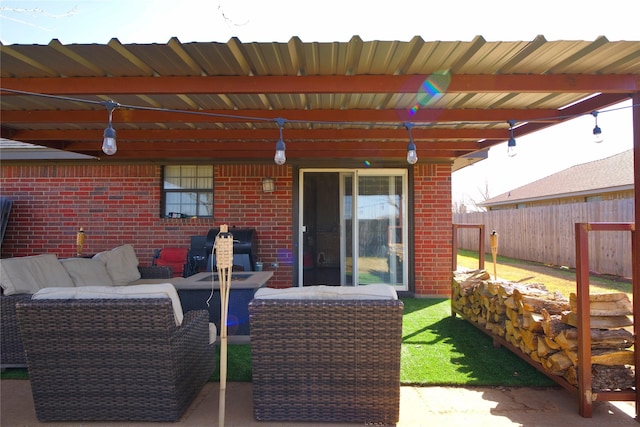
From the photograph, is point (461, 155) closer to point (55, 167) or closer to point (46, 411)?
point (46, 411)

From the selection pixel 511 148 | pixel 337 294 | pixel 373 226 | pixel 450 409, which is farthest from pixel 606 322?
pixel 373 226

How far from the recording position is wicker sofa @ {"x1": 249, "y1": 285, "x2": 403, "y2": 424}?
8.04 feet

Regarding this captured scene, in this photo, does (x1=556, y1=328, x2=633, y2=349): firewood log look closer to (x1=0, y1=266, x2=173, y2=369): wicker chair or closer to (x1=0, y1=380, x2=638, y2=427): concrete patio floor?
(x1=0, y1=380, x2=638, y2=427): concrete patio floor

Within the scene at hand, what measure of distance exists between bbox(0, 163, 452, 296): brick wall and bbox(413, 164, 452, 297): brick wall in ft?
0.05

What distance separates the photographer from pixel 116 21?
4.25m

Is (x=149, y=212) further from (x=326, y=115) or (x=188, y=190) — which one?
(x=326, y=115)

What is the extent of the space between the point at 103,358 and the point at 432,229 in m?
5.41

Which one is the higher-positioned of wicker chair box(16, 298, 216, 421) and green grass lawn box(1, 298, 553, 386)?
wicker chair box(16, 298, 216, 421)

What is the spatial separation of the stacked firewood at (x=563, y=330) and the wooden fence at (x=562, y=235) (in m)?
6.57

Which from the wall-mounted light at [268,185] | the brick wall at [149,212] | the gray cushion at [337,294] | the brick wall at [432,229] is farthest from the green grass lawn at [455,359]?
the wall-mounted light at [268,185]

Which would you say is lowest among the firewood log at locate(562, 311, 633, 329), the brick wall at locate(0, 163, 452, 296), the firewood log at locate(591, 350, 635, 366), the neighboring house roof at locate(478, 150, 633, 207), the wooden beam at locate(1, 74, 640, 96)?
the firewood log at locate(591, 350, 635, 366)

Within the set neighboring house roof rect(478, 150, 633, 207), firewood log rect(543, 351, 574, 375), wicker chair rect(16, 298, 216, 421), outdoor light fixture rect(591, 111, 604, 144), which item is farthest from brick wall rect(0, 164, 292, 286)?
neighboring house roof rect(478, 150, 633, 207)

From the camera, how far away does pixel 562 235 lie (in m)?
11.4

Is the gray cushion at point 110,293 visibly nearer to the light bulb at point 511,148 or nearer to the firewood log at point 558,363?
the firewood log at point 558,363
